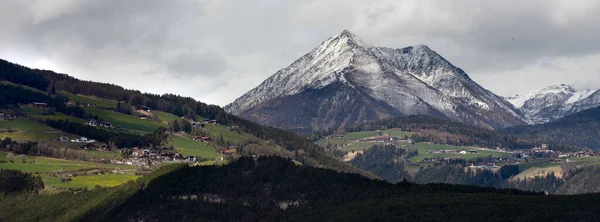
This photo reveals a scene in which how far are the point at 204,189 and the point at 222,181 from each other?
5.61m

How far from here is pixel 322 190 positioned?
7451 inches

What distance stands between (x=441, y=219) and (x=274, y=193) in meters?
47.2

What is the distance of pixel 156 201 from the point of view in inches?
7087

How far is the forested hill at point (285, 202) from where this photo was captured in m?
155

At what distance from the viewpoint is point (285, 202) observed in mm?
185125

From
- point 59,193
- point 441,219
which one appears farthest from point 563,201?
Result: point 59,193

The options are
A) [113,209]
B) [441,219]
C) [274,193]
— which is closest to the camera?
[441,219]

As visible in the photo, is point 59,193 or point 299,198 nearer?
point 299,198

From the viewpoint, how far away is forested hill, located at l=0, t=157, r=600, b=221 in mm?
154750

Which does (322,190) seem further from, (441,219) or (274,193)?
(441,219)

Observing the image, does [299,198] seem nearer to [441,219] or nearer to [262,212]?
[262,212]

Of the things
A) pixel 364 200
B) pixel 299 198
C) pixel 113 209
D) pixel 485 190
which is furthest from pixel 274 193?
pixel 485 190

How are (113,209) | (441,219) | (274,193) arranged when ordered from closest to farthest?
(441,219) < (113,209) < (274,193)

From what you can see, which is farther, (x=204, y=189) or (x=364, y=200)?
(x=204, y=189)
